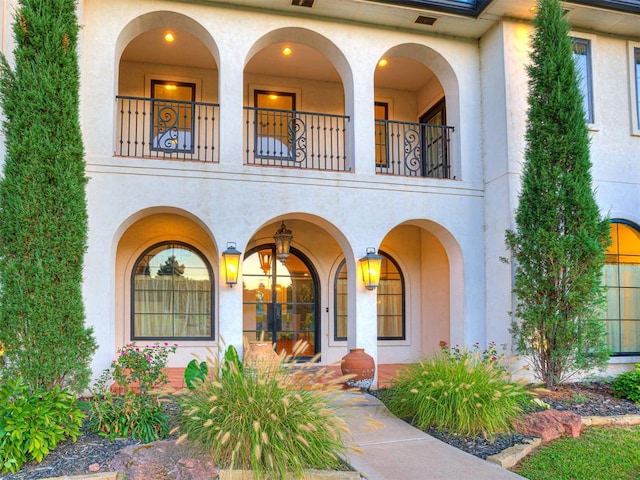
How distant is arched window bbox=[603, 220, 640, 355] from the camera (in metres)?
10.1

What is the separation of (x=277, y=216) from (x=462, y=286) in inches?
140

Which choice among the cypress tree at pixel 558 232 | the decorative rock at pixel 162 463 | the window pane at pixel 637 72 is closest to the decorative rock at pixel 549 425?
the cypress tree at pixel 558 232

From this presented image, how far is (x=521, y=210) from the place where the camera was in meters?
8.52

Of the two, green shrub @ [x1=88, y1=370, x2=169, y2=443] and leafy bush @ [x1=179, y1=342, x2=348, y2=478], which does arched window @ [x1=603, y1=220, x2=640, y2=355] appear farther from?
green shrub @ [x1=88, y1=370, x2=169, y2=443]

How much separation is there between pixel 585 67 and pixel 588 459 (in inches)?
288

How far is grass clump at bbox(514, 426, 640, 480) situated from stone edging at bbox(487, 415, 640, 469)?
0.23ft

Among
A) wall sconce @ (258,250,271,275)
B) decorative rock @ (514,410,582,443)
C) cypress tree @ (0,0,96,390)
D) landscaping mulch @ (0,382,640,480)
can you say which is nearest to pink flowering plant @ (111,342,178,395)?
cypress tree @ (0,0,96,390)

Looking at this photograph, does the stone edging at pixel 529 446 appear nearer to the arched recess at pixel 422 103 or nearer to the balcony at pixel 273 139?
the arched recess at pixel 422 103

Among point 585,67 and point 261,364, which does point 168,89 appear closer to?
point 261,364

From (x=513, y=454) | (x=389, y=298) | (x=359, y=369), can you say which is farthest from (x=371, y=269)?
(x=513, y=454)

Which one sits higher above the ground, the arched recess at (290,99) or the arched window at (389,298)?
the arched recess at (290,99)

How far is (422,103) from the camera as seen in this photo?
12.5m

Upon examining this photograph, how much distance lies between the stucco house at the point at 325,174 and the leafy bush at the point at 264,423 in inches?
98.3

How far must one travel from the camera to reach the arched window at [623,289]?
33.0 ft
